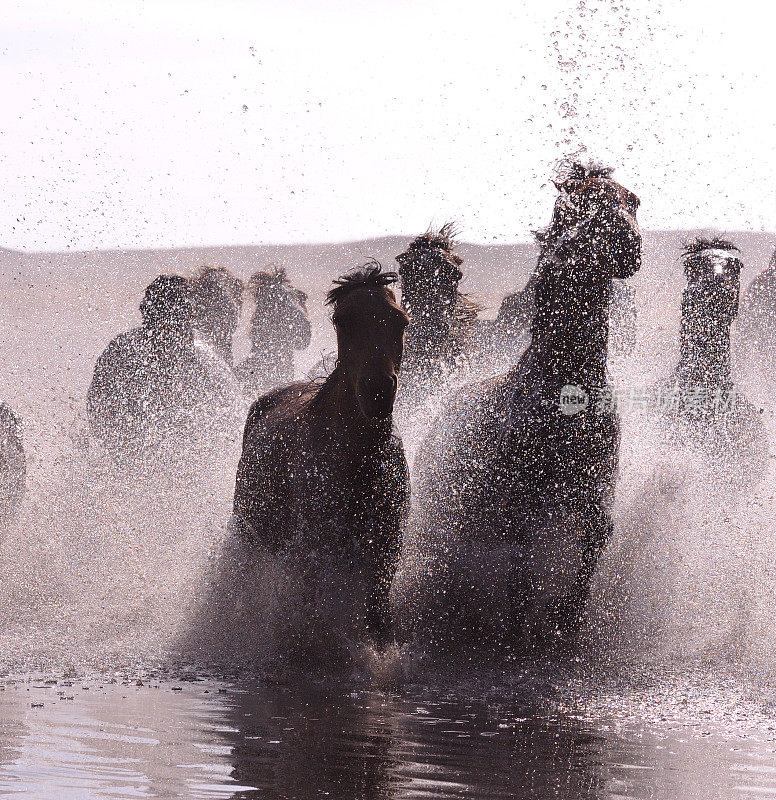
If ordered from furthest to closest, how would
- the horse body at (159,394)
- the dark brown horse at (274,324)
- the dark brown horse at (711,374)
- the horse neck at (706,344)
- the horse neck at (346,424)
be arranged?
the dark brown horse at (274,324)
the horse body at (159,394)
the horse neck at (706,344)
the dark brown horse at (711,374)
the horse neck at (346,424)

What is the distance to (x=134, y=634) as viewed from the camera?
658 cm

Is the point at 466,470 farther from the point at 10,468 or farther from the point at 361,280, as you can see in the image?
the point at 10,468

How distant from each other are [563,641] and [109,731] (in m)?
2.47

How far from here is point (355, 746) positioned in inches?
175

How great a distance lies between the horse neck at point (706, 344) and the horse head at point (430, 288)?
163 centimetres

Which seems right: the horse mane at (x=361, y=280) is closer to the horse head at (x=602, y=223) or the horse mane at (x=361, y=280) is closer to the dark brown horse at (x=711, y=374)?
the horse head at (x=602, y=223)

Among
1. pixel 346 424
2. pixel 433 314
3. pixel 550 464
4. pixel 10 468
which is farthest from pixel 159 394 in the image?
pixel 550 464

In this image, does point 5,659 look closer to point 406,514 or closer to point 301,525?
point 301,525

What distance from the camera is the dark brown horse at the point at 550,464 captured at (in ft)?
20.2

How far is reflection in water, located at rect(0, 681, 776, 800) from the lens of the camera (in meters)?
3.93

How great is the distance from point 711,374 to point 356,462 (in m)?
3.95

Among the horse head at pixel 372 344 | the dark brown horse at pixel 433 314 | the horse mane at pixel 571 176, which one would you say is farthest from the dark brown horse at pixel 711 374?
the horse head at pixel 372 344

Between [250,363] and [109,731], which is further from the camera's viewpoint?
[250,363]

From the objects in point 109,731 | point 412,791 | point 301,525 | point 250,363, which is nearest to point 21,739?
point 109,731
